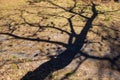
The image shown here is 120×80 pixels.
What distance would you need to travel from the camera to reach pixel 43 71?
6.06 meters

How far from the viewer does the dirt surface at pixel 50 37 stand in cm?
613

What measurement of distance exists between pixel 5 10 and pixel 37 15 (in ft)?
4.06

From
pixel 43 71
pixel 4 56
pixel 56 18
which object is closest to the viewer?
pixel 43 71

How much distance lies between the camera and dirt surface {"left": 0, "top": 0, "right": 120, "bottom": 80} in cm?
613

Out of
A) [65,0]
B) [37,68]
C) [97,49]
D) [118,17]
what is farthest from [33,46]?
[65,0]

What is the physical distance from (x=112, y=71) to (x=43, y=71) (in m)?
1.63

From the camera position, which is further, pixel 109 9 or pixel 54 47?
Result: pixel 109 9

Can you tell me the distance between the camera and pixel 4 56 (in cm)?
665

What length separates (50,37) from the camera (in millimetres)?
7711

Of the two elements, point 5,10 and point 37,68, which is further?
point 5,10

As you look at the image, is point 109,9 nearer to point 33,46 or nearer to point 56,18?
point 56,18

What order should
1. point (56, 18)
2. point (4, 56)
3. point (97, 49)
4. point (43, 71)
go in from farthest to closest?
point (56, 18)
point (97, 49)
point (4, 56)
point (43, 71)

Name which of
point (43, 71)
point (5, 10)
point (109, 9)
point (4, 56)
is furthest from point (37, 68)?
point (109, 9)

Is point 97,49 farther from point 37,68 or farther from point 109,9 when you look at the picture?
point 109,9
